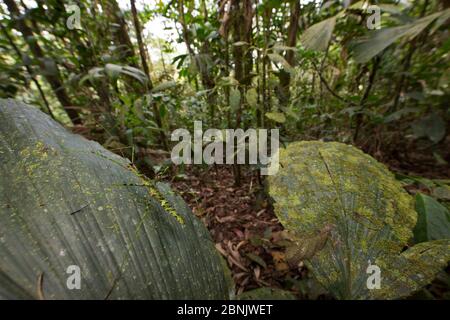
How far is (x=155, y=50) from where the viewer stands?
334cm

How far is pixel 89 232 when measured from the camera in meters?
0.34

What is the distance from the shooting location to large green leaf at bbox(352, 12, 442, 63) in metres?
0.78

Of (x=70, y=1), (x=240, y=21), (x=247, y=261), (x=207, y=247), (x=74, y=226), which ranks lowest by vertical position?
(x=247, y=261)

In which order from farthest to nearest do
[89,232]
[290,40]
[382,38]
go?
[290,40] < [382,38] < [89,232]

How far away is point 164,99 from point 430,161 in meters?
1.91

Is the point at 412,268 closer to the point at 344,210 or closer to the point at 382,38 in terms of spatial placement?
the point at 344,210

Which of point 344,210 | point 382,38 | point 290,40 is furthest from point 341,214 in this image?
point 290,40

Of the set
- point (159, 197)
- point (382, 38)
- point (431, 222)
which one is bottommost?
point (431, 222)

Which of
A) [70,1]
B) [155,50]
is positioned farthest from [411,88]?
[155,50]

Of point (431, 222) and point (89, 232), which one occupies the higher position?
point (89, 232)

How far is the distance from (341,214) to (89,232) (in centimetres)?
48

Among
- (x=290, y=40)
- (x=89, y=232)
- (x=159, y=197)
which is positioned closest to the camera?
(x=89, y=232)

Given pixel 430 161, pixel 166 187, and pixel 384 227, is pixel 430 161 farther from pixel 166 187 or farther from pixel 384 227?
pixel 166 187

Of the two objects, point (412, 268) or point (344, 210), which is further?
point (344, 210)
